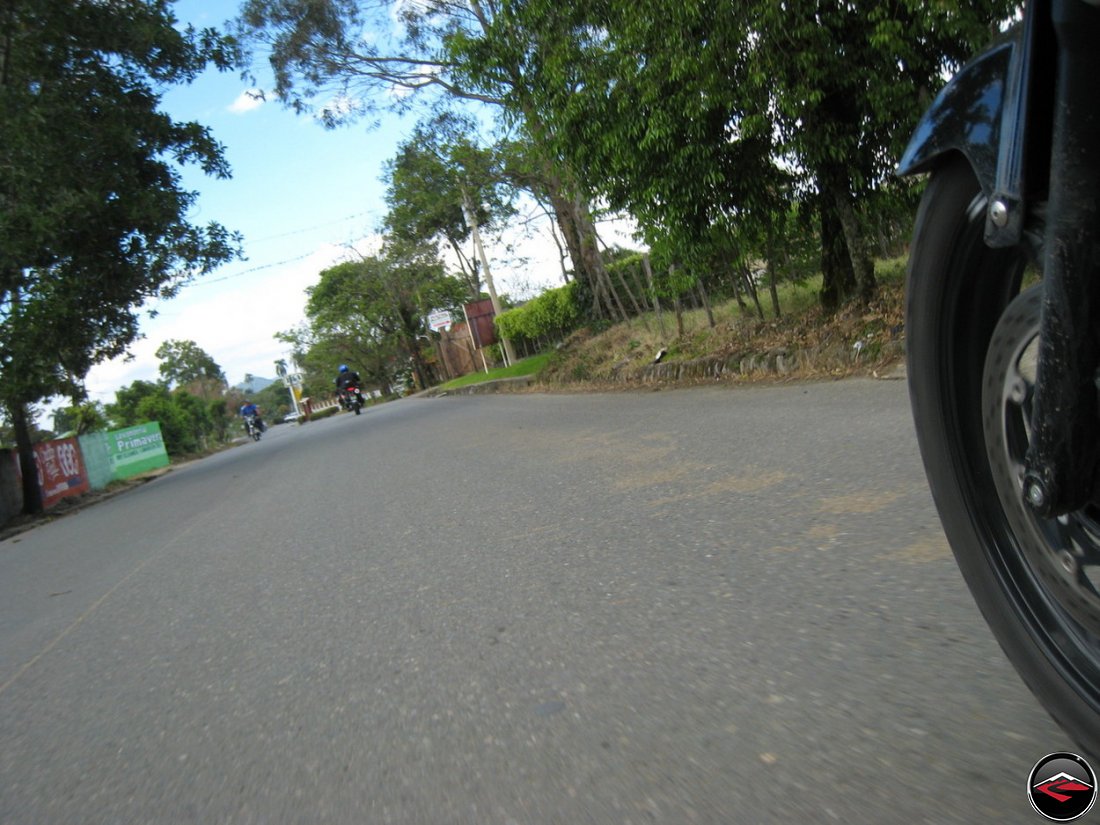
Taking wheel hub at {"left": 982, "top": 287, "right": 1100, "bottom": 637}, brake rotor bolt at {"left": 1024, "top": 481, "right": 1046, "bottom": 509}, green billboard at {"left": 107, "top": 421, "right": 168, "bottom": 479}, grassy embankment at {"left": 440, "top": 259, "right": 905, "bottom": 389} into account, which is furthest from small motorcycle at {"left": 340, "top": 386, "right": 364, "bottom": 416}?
brake rotor bolt at {"left": 1024, "top": 481, "right": 1046, "bottom": 509}

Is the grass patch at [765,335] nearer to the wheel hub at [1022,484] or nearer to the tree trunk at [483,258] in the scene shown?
the wheel hub at [1022,484]

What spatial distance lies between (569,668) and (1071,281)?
182 cm

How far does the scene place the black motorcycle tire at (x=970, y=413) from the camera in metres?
1.62

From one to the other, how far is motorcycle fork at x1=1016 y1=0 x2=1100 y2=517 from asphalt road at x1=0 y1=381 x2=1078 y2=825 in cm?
66

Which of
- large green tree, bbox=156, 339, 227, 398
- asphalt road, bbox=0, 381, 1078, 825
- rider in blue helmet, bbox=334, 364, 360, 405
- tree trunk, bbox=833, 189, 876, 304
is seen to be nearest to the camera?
asphalt road, bbox=0, 381, 1078, 825

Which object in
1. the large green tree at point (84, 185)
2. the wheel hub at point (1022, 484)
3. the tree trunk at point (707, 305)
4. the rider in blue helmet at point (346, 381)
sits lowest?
the wheel hub at point (1022, 484)

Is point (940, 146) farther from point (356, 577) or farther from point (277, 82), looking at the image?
point (277, 82)

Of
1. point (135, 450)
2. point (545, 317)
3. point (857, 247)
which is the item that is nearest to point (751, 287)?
point (857, 247)

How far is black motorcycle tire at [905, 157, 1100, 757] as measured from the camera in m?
1.62

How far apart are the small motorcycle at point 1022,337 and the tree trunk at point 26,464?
18.4m

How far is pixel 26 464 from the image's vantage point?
16500 millimetres

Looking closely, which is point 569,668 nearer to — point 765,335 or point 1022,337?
point 1022,337

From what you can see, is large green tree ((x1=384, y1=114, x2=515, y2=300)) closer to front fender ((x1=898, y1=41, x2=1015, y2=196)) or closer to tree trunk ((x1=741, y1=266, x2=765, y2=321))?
tree trunk ((x1=741, y1=266, x2=765, y2=321))

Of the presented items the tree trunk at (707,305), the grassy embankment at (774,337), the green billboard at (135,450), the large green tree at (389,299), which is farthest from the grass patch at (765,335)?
the large green tree at (389,299)
